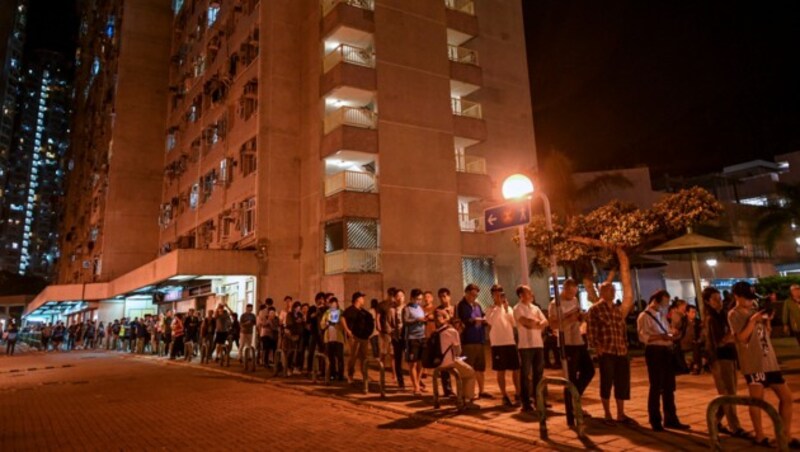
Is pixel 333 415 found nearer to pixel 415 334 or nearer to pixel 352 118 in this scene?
pixel 415 334

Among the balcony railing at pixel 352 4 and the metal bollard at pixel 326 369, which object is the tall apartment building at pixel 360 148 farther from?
the metal bollard at pixel 326 369

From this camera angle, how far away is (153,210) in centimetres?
4384

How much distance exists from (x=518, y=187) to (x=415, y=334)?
4.36 m

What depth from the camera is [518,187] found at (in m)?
8.62

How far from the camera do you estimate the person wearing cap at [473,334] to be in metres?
10.2

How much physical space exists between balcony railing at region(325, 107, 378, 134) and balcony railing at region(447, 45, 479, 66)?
668 cm

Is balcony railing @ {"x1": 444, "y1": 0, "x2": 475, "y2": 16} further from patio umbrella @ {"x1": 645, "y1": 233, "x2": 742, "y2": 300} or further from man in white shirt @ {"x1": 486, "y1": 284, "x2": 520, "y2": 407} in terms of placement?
man in white shirt @ {"x1": 486, "y1": 284, "x2": 520, "y2": 407}

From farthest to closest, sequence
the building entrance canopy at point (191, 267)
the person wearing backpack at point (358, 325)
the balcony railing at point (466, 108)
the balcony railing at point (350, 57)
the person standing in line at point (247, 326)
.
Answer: the balcony railing at point (466, 108) < the balcony railing at point (350, 57) < the building entrance canopy at point (191, 267) < the person standing in line at point (247, 326) < the person wearing backpack at point (358, 325)

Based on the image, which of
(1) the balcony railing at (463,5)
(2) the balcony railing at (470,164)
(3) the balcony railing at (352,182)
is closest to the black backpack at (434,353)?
(3) the balcony railing at (352,182)

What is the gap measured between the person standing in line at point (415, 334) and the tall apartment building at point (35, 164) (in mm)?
157391

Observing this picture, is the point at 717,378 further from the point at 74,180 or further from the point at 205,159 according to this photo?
the point at 74,180

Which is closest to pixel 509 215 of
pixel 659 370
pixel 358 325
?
pixel 659 370

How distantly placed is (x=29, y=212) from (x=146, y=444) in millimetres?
→ 169544

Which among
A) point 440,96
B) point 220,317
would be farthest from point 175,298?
point 440,96
